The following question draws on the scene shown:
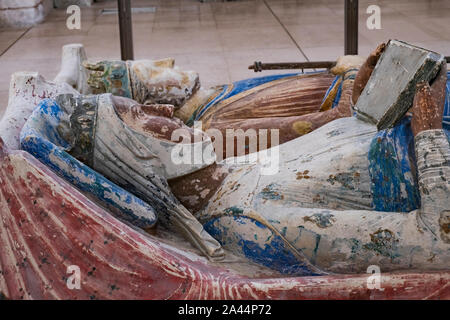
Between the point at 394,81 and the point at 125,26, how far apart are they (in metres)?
2.94

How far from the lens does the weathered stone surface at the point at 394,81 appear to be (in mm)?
2316

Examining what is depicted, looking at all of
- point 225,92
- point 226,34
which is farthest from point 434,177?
point 226,34

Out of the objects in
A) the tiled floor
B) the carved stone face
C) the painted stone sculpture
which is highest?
the carved stone face

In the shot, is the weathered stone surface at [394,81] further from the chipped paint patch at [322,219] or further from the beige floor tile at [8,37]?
the beige floor tile at [8,37]

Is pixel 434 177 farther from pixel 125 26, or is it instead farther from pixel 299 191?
pixel 125 26

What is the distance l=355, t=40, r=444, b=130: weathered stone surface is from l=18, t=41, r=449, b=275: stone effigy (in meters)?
0.05

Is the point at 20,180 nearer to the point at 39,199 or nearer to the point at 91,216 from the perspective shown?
the point at 39,199

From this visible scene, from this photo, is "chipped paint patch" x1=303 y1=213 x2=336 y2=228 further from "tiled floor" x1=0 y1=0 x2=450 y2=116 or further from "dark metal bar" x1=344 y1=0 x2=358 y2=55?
"tiled floor" x1=0 y1=0 x2=450 y2=116

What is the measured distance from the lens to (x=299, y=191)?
2.27m

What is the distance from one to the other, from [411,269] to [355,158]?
1.35 ft

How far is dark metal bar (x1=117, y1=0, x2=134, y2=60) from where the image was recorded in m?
4.88

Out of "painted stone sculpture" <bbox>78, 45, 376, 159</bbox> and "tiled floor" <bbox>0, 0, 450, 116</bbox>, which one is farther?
"tiled floor" <bbox>0, 0, 450, 116</bbox>

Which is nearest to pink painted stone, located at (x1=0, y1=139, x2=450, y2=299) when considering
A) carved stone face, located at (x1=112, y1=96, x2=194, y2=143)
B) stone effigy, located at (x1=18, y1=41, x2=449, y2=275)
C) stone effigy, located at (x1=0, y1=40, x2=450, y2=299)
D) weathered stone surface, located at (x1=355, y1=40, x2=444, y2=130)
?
stone effigy, located at (x1=0, y1=40, x2=450, y2=299)
